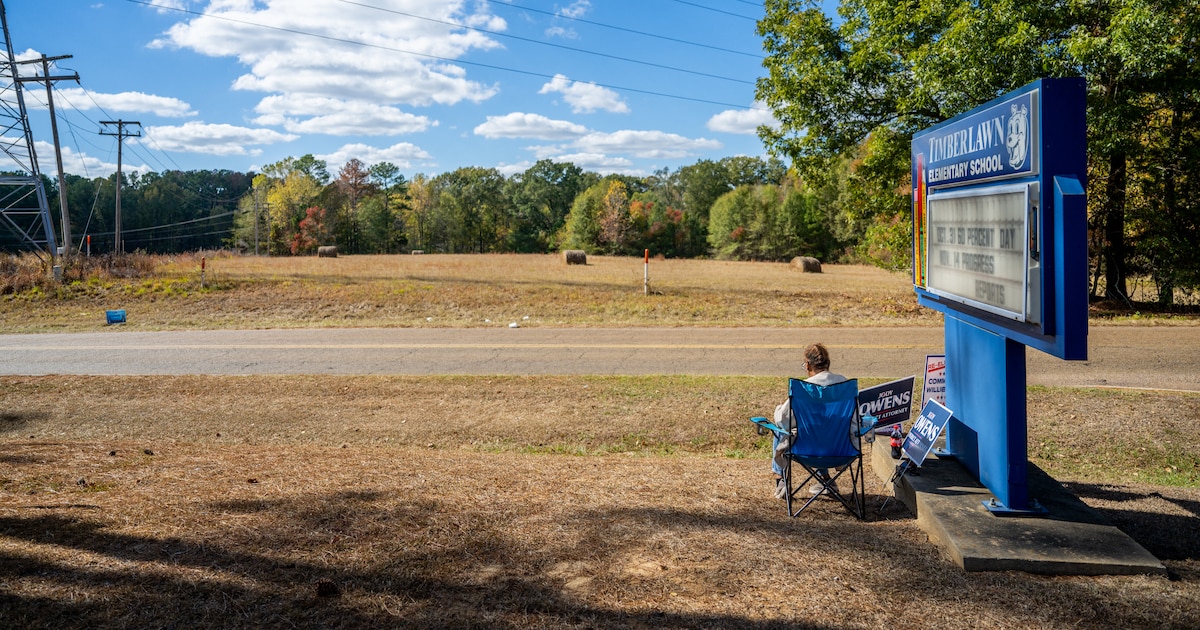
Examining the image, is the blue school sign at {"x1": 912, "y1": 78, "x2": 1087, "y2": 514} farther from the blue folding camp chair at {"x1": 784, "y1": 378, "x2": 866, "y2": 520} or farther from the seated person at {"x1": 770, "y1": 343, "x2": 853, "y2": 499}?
the seated person at {"x1": 770, "y1": 343, "x2": 853, "y2": 499}

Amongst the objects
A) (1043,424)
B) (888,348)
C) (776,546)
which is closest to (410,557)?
(776,546)

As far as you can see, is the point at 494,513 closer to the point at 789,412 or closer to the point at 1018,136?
the point at 789,412

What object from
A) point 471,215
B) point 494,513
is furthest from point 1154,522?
point 471,215

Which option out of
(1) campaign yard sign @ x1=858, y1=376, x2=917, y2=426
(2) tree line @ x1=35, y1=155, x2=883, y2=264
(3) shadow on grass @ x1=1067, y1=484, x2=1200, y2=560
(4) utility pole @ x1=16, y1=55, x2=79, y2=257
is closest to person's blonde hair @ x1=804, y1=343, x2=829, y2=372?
(1) campaign yard sign @ x1=858, y1=376, x2=917, y2=426

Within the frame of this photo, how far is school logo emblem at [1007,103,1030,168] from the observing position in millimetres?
4852

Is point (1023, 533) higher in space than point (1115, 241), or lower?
lower

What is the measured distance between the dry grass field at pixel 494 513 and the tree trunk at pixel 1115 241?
11477mm

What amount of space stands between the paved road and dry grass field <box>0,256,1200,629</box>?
1.09 m

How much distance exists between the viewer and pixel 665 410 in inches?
389

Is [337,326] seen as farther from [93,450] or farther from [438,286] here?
[93,450]

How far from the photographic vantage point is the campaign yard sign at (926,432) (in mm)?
5906

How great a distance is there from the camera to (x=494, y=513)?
5.54m

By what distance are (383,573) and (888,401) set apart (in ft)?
13.8

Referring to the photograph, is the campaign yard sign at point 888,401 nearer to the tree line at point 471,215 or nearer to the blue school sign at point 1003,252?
the blue school sign at point 1003,252
